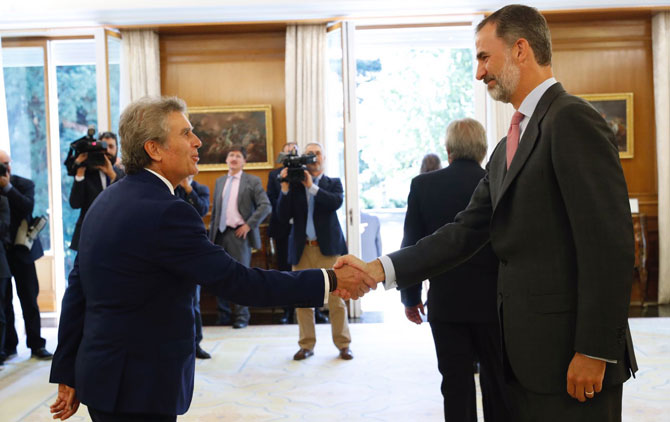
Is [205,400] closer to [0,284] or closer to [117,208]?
[0,284]

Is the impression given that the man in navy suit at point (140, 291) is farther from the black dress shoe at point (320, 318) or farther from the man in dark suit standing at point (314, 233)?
the black dress shoe at point (320, 318)

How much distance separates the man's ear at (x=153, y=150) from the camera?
2348 millimetres

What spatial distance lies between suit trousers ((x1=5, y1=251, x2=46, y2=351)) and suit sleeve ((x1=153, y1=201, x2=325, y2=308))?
14.6 feet

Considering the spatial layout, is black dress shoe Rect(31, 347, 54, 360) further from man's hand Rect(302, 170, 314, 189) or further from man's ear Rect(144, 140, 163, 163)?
man's ear Rect(144, 140, 163, 163)

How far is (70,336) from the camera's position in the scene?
7.59 feet

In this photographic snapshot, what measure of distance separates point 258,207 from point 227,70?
2500mm

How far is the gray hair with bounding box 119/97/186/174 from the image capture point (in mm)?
2342

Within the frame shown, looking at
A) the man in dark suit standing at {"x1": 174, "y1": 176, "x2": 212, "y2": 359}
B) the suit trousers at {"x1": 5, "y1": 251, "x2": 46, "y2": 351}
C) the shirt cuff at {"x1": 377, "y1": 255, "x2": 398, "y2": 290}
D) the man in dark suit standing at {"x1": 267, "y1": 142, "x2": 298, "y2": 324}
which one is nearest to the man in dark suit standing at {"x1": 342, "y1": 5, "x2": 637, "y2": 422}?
the shirt cuff at {"x1": 377, "y1": 255, "x2": 398, "y2": 290}

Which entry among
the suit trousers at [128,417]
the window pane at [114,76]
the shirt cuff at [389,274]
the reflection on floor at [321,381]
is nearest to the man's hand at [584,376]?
the shirt cuff at [389,274]

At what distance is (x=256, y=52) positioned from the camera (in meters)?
8.89

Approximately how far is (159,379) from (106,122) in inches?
254

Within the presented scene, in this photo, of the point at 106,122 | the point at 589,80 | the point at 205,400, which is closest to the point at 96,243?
the point at 205,400

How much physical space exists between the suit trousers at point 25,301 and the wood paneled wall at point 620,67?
662cm

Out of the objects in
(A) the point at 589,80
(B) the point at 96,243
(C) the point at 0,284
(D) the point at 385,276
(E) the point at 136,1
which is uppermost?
(E) the point at 136,1
